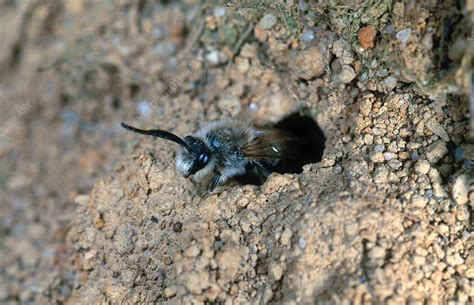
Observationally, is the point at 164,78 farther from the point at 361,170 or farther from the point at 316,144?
the point at 361,170

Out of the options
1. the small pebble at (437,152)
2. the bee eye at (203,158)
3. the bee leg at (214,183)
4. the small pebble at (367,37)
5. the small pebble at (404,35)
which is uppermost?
the small pebble at (404,35)

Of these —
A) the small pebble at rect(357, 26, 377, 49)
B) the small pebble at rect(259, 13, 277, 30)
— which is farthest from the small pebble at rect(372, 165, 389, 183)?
the small pebble at rect(259, 13, 277, 30)

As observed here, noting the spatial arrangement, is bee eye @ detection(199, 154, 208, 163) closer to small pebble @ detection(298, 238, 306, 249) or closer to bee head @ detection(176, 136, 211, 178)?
bee head @ detection(176, 136, 211, 178)

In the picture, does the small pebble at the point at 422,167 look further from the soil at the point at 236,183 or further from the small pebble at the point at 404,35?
the small pebble at the point at 404,35

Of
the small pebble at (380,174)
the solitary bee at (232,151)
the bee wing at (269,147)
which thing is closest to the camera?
the small pebble at (380,174)

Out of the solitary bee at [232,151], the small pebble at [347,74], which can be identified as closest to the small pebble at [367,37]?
the small pebble at [347,74]

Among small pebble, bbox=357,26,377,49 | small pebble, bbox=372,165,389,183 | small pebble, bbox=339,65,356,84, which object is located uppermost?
small pebble, bbox=357,26,377,49
